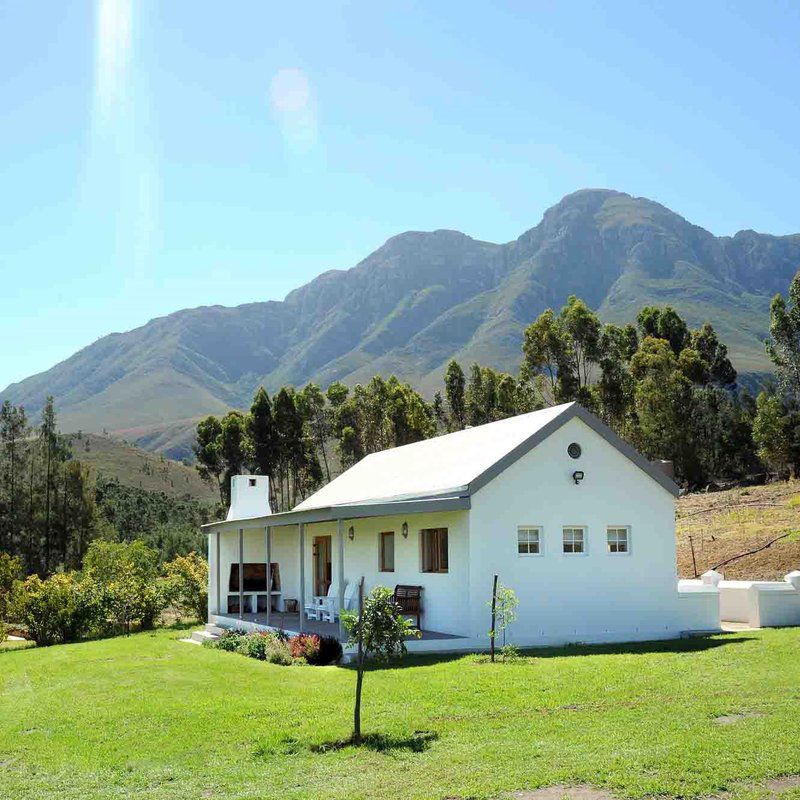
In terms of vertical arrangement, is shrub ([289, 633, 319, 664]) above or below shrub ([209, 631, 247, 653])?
above

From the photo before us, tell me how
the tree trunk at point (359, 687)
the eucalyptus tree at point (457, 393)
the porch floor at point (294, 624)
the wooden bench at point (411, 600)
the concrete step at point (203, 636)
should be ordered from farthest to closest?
the eucalyptus tree at point (457, 393), the concrete step at point (203, 636), the wooden bench at point (411, 600), the porch floor at point (294, 624), the tree trunk at point (359, 687)

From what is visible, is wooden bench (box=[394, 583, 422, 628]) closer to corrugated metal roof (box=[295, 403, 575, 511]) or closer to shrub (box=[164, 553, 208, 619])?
corrugated metal roof (box=[295, 403, 575, 511])

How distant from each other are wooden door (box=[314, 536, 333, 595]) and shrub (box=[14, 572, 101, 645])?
Result: 714 centimetres

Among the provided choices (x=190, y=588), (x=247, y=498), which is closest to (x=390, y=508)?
(x=247, y=498)

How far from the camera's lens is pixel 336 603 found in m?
18.8

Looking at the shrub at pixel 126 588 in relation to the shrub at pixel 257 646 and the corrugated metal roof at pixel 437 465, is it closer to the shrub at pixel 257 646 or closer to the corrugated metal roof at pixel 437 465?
the corrugated metal roof at pixel 437 465

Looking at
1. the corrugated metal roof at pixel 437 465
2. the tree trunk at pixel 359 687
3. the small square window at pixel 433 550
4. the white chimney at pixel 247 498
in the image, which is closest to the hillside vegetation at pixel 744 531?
the corrugated metal roof at pixel 437 465

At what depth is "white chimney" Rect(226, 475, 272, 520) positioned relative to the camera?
1000 inches

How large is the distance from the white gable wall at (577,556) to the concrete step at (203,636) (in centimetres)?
775

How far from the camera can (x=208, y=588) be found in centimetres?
2605

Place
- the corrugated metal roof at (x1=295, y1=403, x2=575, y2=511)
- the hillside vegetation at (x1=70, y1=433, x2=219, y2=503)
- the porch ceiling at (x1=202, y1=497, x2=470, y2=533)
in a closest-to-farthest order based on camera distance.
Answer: the porch ceiling at (x1=202, y1=497, x2=470, y2=533), the corrugated metal roof at (x1=295, y1=403, x2=575, y2=511), the hillside vegetation at (x1=70, y1=433, x2=219, y2=503)

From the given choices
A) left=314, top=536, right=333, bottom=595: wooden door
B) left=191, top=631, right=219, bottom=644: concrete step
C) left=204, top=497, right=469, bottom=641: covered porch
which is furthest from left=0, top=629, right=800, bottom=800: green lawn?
left=314, top=536, right=333, bottom=595: wooden door

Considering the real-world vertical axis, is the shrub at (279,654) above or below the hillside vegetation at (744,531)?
below

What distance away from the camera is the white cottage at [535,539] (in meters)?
15.7
